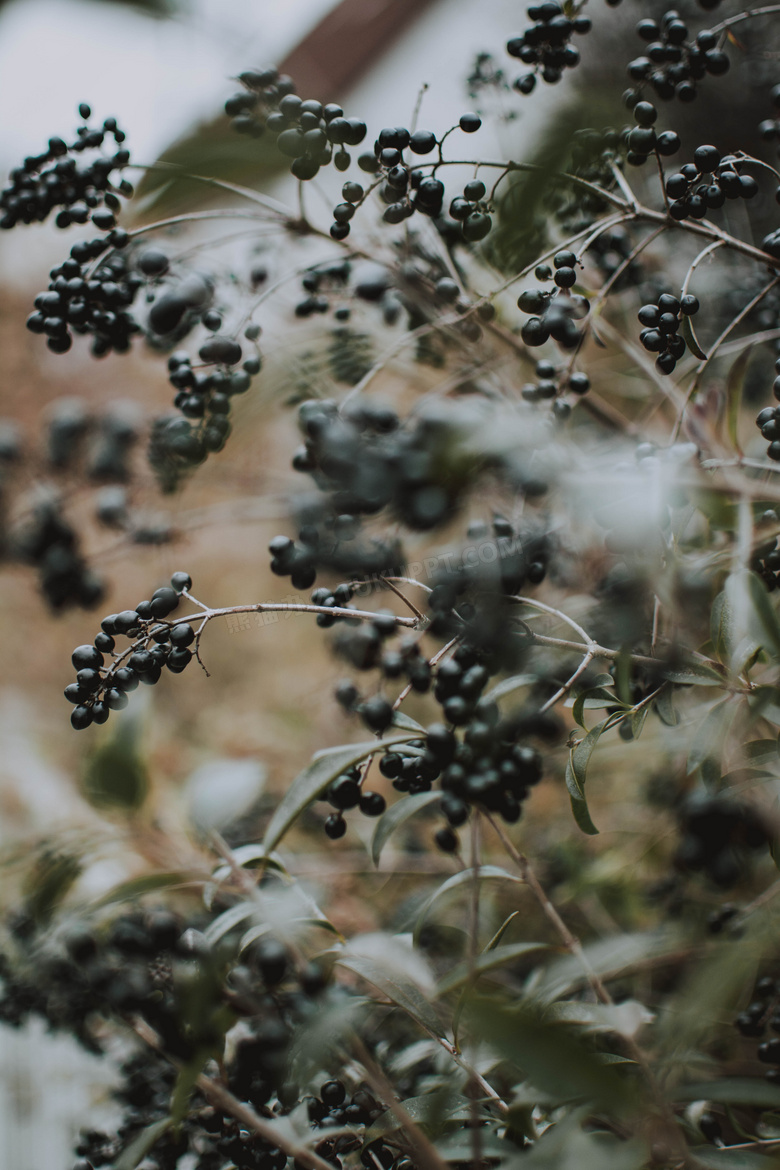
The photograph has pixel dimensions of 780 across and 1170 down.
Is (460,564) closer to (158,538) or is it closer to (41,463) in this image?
(158,538)

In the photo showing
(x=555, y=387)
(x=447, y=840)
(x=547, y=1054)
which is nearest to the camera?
(x=547, y=1054)

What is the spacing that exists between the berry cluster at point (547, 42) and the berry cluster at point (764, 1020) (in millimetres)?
653

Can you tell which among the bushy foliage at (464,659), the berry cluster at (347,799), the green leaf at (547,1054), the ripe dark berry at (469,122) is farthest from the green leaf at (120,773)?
A: the ripe dark berry at (469,122)

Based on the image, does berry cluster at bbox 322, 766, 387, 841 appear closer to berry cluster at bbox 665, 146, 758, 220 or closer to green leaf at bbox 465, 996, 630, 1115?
green leaf at bbox 465, 996, 630, 1115

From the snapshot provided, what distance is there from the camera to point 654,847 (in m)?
0.67

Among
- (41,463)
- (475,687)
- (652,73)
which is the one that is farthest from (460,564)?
(41,463)

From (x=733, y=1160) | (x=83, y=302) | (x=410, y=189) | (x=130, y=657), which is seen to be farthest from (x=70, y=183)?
(x=733, y=1160)

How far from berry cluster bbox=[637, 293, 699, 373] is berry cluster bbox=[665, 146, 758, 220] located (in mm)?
51

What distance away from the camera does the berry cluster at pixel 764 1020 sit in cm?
46

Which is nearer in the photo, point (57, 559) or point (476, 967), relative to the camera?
point (476, 967)

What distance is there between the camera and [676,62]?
45cm

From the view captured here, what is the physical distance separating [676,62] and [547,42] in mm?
86

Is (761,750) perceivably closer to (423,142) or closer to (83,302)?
(423,142)

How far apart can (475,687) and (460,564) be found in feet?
0.26
